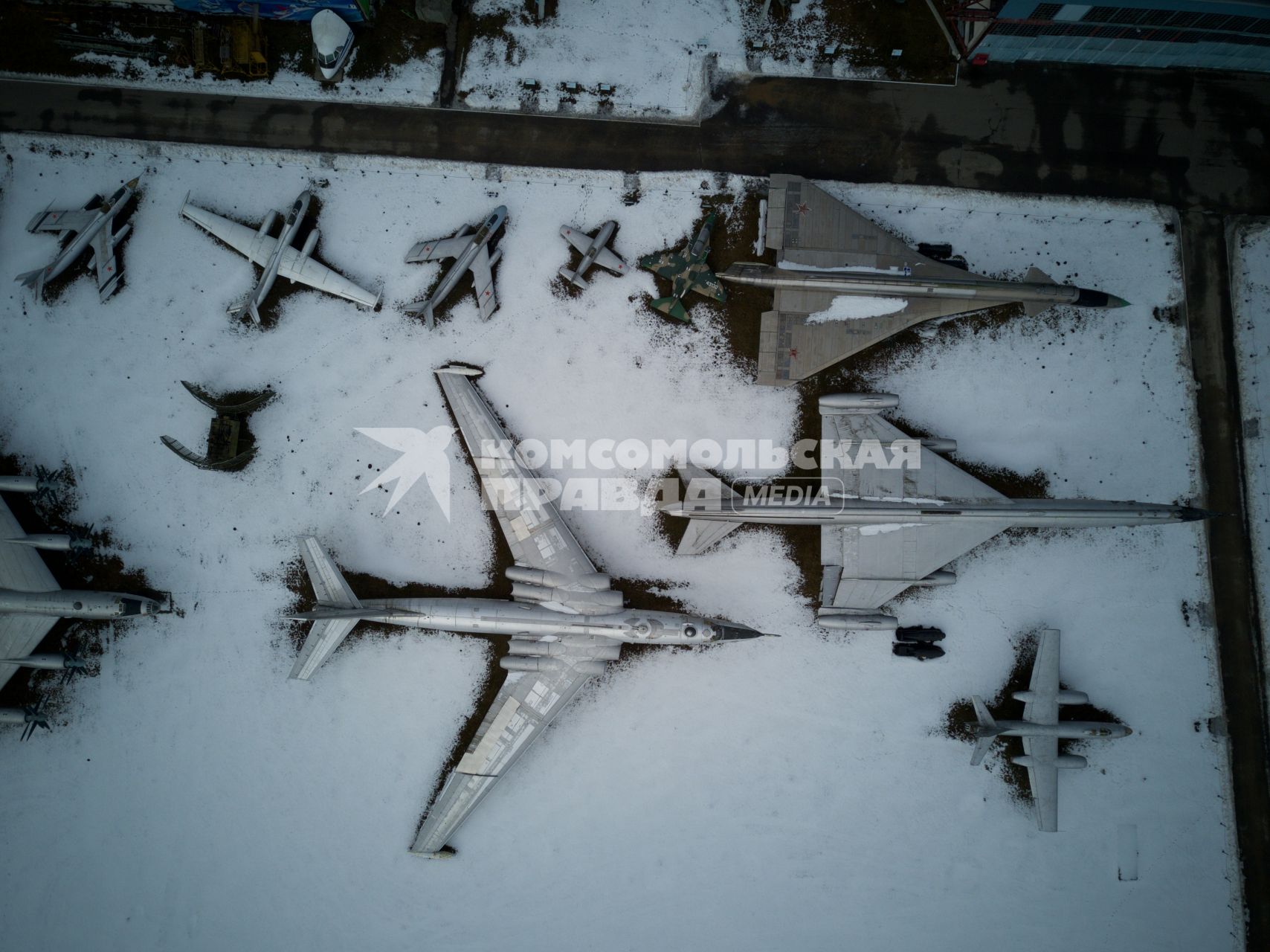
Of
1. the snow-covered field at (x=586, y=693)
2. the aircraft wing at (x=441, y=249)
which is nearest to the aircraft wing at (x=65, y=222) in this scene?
the snow-covered field at (x=586, y=693)

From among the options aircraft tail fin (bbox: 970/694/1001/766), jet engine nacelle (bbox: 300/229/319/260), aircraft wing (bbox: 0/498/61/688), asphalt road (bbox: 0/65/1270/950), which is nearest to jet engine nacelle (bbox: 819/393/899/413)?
asphalt road (bbox: 0/65/1270/950)

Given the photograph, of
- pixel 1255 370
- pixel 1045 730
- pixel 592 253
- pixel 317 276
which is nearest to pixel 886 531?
pixel 1045 730

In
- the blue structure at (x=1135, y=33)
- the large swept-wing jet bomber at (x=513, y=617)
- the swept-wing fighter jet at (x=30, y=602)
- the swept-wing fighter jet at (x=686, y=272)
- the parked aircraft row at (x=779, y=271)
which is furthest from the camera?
the swept-wing fighter jet at (x=686, y=272)

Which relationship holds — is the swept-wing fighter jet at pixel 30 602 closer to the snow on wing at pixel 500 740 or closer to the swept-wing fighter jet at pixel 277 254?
the swept-wing fighter jet at pixel 277 254

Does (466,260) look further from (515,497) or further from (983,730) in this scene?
(983,730)

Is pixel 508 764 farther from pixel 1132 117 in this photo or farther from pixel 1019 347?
pixel 1132 117

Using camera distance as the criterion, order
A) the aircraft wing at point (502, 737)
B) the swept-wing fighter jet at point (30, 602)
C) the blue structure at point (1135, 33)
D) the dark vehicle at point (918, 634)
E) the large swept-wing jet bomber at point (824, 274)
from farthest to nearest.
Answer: the dark vehicle at point (918, 634), the large swept-wing jet bomber at point (824, 274), the aircraft wing at point (502, 737), the swept-wing fighter jet at point (30, 602), the blue structure at point (1135, 33)

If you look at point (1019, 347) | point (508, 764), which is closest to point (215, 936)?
point (508, 764)

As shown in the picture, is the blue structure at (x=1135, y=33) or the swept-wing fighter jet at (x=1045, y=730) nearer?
the blue structure at (x=1135, y=33)
